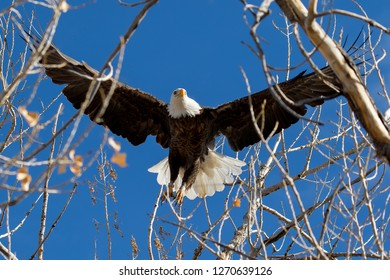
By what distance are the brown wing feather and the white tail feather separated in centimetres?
22

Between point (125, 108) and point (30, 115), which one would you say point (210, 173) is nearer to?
point (125, 108)

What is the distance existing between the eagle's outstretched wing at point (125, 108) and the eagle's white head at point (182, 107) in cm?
14

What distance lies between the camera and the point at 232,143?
7363 mm

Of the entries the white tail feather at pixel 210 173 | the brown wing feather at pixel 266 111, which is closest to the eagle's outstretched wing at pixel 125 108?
the white tail feather at pixel 210 173

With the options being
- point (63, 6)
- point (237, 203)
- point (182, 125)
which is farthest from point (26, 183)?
point (182, 125)

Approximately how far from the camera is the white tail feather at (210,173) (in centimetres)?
727

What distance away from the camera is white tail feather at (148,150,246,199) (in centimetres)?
727

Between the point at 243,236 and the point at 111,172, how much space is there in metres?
1.28

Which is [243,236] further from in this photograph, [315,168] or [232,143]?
[232,143]

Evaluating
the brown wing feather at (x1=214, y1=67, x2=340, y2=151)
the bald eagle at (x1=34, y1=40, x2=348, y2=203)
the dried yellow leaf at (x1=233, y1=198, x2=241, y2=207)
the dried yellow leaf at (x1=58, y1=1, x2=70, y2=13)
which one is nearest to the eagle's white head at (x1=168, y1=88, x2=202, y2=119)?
the bald eagle at (x1=34, y1=40, x2=348, y2=203)

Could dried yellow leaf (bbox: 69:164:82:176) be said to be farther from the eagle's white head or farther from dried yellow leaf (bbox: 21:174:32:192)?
the eagle's white head

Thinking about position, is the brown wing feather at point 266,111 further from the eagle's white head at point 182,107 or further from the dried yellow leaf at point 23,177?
the dried yellow leaf at point 23,177
